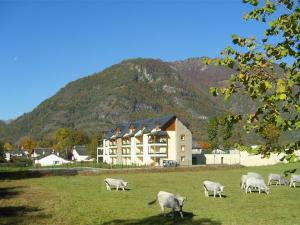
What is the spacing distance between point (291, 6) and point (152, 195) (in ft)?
82.3

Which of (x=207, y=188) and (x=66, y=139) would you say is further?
(x=66, y=139)

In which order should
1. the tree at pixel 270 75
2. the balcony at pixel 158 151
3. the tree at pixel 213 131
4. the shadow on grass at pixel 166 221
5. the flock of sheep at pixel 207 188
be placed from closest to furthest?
the tree at pixel 270 75
the shadow on grass at pixel 166 221
the flock of sheep at pixel 207 188
the balcony at pixel 158 151
the tree at pixel 213 131

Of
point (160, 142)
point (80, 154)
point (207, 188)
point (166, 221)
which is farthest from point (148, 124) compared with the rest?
point (166, 221)

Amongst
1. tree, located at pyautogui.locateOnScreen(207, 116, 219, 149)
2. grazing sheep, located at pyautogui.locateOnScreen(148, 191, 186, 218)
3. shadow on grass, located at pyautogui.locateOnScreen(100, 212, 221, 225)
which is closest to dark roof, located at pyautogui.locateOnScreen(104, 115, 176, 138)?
tree, located at pyautogui.locateOnScreen(207, 116, 219, 149)

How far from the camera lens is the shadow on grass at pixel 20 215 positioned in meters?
20.5

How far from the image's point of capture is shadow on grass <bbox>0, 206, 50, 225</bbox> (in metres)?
20.5

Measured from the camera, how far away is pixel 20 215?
2250 centimetres

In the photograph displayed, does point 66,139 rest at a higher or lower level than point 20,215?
higher

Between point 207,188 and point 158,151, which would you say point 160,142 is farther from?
point 207,188

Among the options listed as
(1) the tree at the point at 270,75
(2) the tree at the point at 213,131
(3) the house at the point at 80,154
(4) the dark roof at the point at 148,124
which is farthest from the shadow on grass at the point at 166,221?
(3) the house at the point at 80,154

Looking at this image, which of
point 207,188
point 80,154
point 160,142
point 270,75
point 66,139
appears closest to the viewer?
point 270,75

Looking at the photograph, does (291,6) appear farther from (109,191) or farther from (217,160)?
(217,160)

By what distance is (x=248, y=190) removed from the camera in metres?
33.8

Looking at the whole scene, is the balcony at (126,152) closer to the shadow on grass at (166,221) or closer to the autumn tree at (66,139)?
the autumn tree at (66,139)
